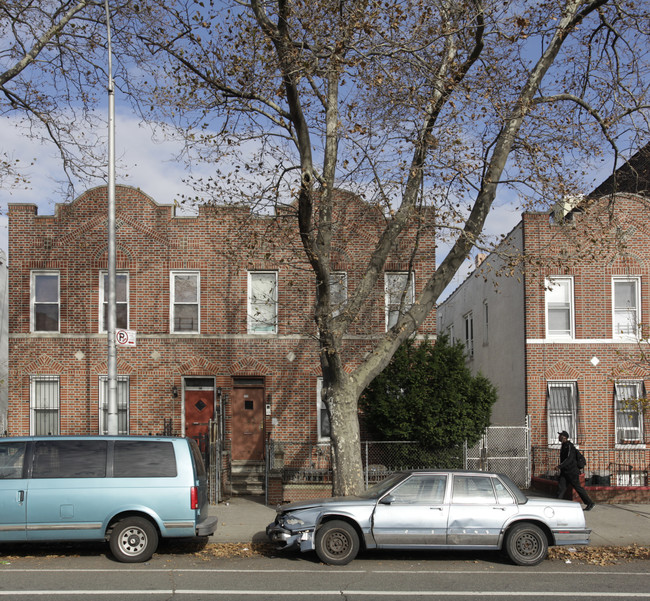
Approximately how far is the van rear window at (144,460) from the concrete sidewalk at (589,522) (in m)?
2.22

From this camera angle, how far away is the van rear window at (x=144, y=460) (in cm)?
1094

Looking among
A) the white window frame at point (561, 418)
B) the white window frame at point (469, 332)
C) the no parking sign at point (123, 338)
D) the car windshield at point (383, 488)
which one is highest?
the white window frame at point (469, 332)

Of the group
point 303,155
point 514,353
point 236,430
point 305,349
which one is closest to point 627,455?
point 514,353

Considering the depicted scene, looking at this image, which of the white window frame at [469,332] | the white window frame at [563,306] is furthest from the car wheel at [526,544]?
the white window frame at [469,332]

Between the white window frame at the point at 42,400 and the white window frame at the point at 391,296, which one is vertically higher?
the white window frame at the point at 391,296

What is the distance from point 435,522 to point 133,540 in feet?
14.3

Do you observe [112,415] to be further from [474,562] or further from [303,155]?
[474,562]

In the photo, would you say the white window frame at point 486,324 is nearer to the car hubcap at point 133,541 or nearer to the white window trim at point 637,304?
the white window trim at point 637,304

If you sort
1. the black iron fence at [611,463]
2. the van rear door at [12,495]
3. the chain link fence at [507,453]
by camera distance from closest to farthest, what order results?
the van rear door at [12,495], the chain link fence at [507,453], the black iron fence at [611,463]

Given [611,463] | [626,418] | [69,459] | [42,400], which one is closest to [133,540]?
[69,459]

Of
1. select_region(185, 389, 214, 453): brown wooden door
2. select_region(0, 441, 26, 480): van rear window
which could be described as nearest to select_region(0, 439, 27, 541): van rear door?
select_region(0, 441, 26, 480): van rear window

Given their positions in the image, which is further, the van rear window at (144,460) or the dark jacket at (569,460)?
the dark jacket at (569,460)

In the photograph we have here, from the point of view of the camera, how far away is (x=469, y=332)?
2745 centimetres

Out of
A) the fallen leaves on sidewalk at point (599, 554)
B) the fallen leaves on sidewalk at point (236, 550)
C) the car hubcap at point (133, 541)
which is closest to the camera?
the car hubcap at point (133, 541)
